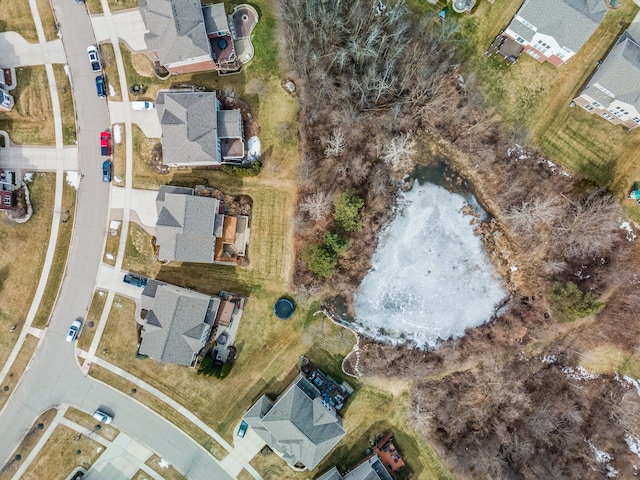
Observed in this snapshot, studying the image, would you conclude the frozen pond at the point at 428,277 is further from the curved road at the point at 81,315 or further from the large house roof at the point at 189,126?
the curved road at the point at 81,315

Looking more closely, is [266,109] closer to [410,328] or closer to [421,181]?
[421,181]

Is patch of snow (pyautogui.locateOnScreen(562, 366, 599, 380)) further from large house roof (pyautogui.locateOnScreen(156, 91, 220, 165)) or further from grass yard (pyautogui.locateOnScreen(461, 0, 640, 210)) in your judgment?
large house roof (pyautogui.locateOnScreen(156, 91, 220, 165))

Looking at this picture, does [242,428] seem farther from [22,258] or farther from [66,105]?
[66,105]

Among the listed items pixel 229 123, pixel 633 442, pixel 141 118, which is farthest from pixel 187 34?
pixel 633 442

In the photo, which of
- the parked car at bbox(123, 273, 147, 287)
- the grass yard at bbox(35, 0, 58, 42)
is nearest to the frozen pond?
the parked car at bbox(123, 273, 147, 287)

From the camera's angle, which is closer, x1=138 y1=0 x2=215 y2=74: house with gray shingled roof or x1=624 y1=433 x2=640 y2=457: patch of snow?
x1=138 y1=0 x2=215 y2=74: house with gray shingled roof

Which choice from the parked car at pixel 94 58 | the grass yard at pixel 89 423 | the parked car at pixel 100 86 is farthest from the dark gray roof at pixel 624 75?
the grass yard at pixel 89 423
